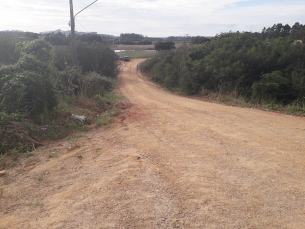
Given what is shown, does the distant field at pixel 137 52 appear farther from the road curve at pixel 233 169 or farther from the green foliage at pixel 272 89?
the road curve at pixel 233 169

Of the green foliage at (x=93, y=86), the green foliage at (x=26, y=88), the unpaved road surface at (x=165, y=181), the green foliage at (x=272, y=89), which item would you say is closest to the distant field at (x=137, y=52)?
the green foliage at (x=93, y=86)

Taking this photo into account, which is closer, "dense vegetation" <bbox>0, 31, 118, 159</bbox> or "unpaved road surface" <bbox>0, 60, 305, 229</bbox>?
"unpaved road surface" <bbox>0, 60, 305, 229</bbox>

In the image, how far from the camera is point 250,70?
45.6 ft

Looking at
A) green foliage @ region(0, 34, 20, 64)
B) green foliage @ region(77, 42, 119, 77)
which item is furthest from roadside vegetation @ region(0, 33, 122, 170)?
green foliage @ region(77, 42, 119, 77)

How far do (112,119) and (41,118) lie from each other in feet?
7.58

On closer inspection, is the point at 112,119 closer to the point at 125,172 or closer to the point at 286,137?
the point at 125,172

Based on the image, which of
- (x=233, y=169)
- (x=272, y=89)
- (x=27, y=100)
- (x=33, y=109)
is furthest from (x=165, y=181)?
(x=272, y=89)

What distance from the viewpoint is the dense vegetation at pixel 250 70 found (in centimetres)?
1189

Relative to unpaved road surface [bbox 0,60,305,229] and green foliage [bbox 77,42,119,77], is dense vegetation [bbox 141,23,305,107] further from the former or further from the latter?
green foliage [bbox 77,42,119,77]

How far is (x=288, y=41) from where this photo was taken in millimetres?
14492

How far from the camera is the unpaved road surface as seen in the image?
120 inches

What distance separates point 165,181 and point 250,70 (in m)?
12.0

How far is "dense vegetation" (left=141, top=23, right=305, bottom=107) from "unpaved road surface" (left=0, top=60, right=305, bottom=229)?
578 centimetres

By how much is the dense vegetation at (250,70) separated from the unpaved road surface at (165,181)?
228 inches
